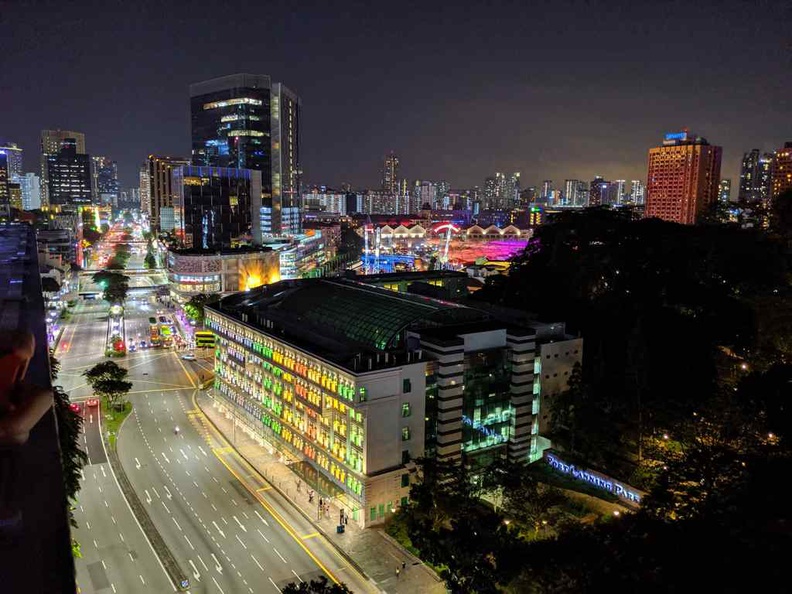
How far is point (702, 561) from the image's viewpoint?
15.9 meters

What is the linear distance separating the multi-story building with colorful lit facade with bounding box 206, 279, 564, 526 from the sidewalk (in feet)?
3.09

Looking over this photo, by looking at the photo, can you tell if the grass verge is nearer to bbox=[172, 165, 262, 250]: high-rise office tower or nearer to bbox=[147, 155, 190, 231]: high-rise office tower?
bbox=[172, 165, 262, 250]: high-rise office tower

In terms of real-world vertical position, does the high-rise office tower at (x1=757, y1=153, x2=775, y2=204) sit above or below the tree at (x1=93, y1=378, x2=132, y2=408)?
above

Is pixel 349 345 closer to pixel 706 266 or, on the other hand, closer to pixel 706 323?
pixel 706 323

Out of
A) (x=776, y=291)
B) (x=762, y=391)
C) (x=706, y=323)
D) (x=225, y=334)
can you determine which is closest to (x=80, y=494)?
(x=225, y=334)

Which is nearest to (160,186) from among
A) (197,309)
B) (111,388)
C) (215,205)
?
(215,205)

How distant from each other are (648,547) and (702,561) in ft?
7.20

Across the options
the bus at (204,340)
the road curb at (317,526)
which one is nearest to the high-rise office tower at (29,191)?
the bus at (204,340)

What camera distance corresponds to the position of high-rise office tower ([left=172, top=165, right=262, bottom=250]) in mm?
102688

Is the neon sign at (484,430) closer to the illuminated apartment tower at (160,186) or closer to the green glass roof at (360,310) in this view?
the green glass roof at (360,310)

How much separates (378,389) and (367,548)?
24.9 ft

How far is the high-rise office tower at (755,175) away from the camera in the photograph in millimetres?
126562

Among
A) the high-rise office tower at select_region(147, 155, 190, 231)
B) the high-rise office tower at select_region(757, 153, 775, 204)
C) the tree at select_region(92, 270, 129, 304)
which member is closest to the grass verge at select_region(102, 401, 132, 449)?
the tree at select_region(92, 270, 129, 304)

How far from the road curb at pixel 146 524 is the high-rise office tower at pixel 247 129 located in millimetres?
95064
